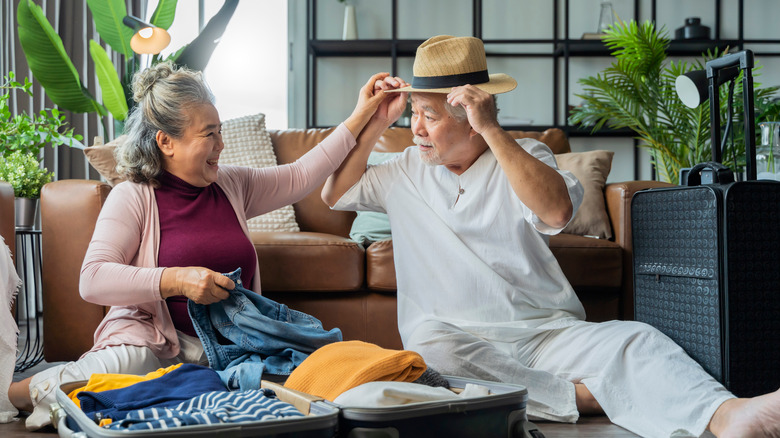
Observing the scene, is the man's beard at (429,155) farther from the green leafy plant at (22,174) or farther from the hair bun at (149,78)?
the green leafy plant at (22,174)

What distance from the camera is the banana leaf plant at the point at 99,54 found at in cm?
285

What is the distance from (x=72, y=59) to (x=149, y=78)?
271 centimetres

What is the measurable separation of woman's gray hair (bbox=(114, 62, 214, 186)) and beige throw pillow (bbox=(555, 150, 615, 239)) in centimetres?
135

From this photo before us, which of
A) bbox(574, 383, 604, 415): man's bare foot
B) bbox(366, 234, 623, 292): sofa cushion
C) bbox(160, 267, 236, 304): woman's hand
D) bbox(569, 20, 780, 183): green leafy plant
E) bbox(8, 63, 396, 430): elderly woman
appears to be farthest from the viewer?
bbox(569, 20, 780, 183): green leafy plant

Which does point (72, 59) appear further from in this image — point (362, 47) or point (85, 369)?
point (85, 369)

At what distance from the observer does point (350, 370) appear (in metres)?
1.18

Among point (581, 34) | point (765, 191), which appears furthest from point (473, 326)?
point (581, 34)

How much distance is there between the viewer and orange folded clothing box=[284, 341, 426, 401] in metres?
1.16

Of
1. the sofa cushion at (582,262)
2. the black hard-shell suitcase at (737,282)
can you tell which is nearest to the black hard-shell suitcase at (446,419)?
the black hard-shell suitcase at (737,282)

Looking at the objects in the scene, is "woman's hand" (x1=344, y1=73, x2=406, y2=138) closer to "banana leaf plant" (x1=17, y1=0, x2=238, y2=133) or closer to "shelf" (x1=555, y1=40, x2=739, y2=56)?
"banana leaf plant" (x1=17, y1=0, x2=238, y2=133)

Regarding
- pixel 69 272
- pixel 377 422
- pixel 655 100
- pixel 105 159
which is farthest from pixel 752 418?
pixel 655 100

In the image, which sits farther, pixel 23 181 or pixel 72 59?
pixel 72 59

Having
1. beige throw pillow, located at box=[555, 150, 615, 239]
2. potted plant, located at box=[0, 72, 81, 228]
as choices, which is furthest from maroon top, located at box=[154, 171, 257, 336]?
beige throw pillow, located at box=[555, 150, 615, 239]

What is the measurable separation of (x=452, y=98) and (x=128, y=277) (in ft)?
2.66
